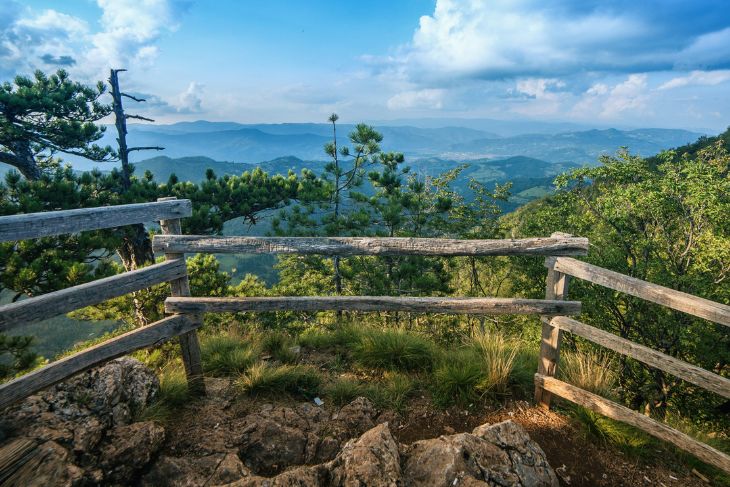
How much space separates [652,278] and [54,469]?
1138 centimetres

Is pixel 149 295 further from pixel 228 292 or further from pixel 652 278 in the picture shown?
pixel 652 278

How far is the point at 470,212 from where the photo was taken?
1452 centimetres

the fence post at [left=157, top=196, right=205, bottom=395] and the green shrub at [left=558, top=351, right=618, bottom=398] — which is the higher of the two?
the fence post at [left=157, top=196, right=205, bottom=395]

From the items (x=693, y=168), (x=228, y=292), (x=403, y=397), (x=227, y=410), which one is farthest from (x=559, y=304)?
(x=228, y=292)

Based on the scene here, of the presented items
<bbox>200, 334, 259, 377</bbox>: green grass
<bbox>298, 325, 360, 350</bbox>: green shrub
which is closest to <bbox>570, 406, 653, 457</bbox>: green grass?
<bbox>298, 325, 360, 350</bbox>: green shrub

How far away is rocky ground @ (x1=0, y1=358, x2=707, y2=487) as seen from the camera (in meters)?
2.47

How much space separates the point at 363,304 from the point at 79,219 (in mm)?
2694

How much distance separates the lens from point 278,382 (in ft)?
14.5

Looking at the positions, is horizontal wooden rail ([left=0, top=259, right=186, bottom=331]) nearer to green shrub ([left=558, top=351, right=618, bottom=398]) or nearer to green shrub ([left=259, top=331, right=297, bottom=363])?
green shrub ([left=259, top=331, right=297, bottom=363])

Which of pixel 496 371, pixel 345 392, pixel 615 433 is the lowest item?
pixel 615 433

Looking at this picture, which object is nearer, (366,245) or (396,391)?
(366,245)

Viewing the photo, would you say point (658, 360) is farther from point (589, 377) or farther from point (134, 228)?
point (134, 228)

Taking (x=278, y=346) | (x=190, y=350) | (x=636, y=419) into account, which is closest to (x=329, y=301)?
(x=190, y=350)

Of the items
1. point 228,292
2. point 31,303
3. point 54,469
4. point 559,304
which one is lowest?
point 228,292
